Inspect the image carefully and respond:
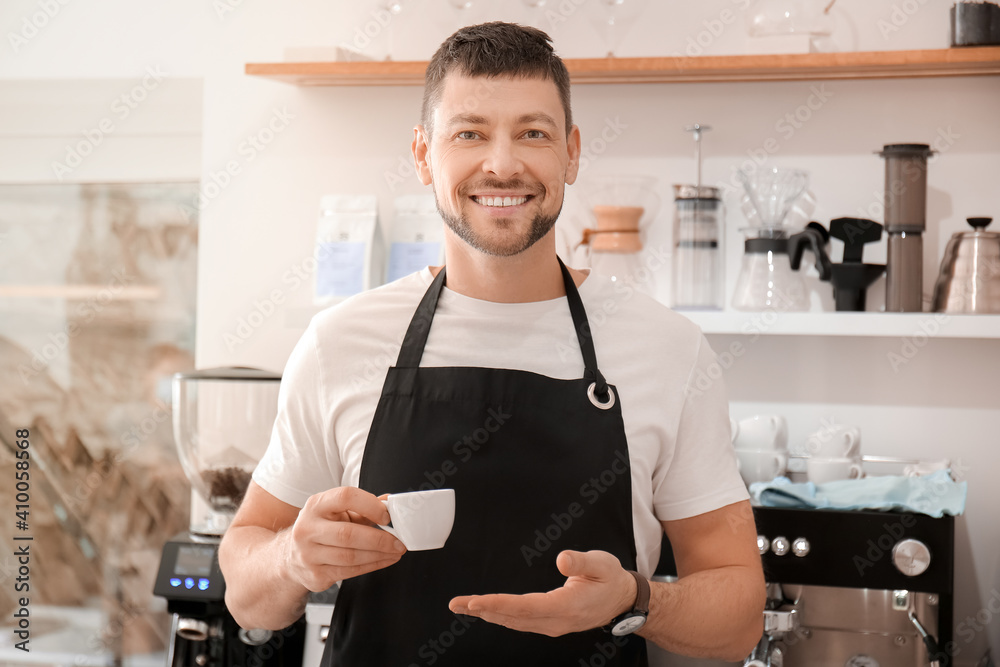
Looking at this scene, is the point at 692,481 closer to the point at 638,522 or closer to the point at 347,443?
the point at 638,522

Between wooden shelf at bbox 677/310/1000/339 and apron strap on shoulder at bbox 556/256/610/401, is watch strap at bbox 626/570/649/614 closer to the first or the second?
apron strap on shoulder at bbox 556/256/610/401

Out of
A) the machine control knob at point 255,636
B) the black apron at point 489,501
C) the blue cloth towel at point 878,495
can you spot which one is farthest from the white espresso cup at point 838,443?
the machine control knob at point 255,636

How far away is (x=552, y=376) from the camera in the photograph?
134 centimetres

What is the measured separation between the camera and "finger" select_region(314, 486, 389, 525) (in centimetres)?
104

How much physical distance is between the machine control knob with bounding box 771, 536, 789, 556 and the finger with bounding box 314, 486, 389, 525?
3.14ft

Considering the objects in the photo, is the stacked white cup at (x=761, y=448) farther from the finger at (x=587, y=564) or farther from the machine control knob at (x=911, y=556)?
the finger at (x=587, y=564)

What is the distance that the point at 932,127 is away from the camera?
85.0 inches

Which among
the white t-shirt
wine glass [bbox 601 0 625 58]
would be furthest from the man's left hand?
wine glass [bbox 601 0 625 58]

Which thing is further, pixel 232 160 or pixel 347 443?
pixel 232 160

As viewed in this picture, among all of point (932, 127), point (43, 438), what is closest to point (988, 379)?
point (932, 127)

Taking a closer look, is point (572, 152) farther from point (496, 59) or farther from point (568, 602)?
point (568, 602)

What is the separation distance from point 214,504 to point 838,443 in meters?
1.40

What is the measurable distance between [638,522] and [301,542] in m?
0.48

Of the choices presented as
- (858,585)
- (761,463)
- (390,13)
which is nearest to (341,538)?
(858,585)
